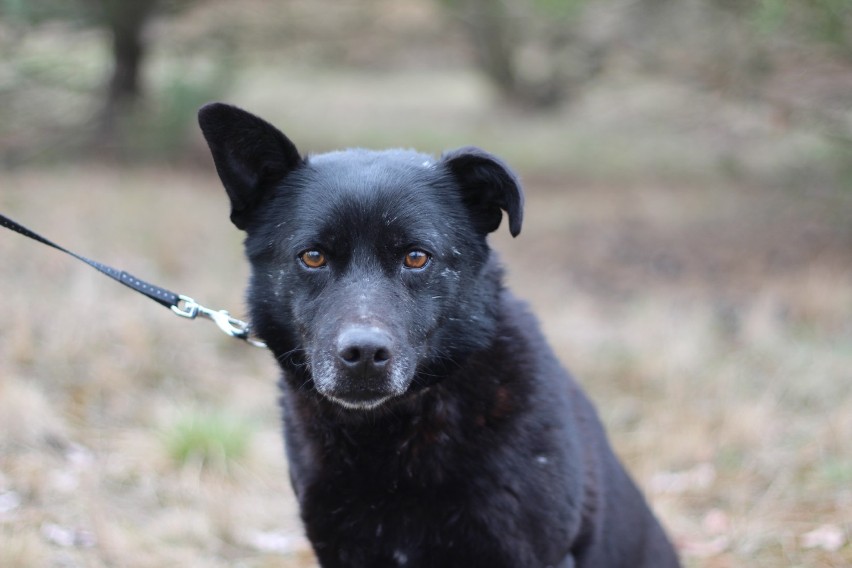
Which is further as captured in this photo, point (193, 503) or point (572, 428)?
point (193, 503)

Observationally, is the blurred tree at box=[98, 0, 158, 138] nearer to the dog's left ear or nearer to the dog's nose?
the dog's left ear

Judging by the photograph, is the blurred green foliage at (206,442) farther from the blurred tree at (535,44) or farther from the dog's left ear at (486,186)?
the blurred tree at (535,44)

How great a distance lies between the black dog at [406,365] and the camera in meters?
2.56

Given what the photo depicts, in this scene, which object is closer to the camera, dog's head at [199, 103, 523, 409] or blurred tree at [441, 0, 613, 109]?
dog's head at [199, 103, 523, 409]

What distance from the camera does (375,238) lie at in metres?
2.62

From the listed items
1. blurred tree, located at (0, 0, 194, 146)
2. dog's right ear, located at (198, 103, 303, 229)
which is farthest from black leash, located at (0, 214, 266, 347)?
blurred tree, located at (0, 0, 194, 146)

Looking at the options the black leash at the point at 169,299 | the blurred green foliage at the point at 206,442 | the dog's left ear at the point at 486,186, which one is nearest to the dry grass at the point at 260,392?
the blurred green foliage at the point at 206,442

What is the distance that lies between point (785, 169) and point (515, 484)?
7.79 meters

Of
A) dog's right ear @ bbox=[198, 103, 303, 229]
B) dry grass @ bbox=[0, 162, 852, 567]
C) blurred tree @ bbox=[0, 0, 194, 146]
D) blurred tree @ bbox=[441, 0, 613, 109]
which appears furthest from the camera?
blurred tree @ bbox=[0, 0, 194, 146]

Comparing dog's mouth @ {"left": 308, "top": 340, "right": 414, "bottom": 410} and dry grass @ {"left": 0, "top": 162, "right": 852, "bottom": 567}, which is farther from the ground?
dog's mouth @ {"left": 308, "top": 340, "right": 414, "bottom": 410}

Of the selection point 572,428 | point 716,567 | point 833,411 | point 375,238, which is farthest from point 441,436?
point 833,411

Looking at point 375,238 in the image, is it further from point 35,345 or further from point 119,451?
point 35,345

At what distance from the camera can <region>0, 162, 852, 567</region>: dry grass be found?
4.02 metres

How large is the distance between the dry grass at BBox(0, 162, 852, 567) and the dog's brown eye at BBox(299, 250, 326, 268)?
179 cm
